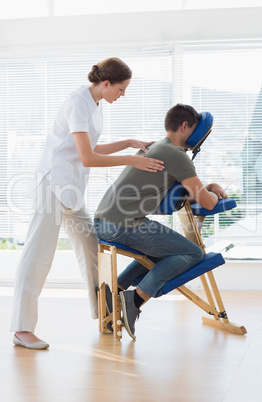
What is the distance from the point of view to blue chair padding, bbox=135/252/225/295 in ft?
8.74

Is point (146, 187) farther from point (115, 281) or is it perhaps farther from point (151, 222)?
point (115, 281)

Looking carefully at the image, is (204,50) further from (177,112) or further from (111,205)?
(111,205)

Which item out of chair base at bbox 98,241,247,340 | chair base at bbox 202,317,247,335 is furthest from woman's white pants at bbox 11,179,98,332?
chair base at bbox 202,317,247,335

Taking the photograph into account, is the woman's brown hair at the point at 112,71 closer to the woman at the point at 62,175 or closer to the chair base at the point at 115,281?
the woman at the point at 62,175

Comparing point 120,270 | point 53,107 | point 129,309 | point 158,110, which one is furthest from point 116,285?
point 53,107

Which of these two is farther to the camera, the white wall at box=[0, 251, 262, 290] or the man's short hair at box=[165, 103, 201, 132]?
the white wall at box=[0, 251, 262, 290]

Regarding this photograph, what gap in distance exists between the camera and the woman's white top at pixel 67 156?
104 inches

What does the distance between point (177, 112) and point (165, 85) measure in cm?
182

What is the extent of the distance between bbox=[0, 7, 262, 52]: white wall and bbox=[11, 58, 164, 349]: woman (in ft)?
6.00

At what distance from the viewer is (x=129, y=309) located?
2.65m

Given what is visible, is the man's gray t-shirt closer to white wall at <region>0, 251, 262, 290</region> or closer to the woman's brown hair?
the woman's brown hair

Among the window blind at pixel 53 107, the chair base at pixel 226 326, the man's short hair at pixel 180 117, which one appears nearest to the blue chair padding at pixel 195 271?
the chair base at pixel 226 326

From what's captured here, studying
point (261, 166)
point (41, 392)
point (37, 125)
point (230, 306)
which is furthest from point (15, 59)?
point (41, 392)

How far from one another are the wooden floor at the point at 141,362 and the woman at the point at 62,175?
241 millimetres
